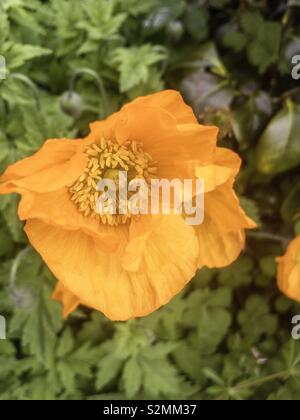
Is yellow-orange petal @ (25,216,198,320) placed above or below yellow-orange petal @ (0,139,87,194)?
below

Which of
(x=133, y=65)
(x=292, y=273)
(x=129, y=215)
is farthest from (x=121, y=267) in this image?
(x=133, y=65)

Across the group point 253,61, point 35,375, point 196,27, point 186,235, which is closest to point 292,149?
point 253,61

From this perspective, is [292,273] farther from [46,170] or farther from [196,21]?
[196,21]

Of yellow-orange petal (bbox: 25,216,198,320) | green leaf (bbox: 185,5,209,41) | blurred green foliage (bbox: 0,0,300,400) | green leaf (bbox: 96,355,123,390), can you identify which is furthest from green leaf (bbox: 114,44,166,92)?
green leaf (bbox: 96,355,123,390)
